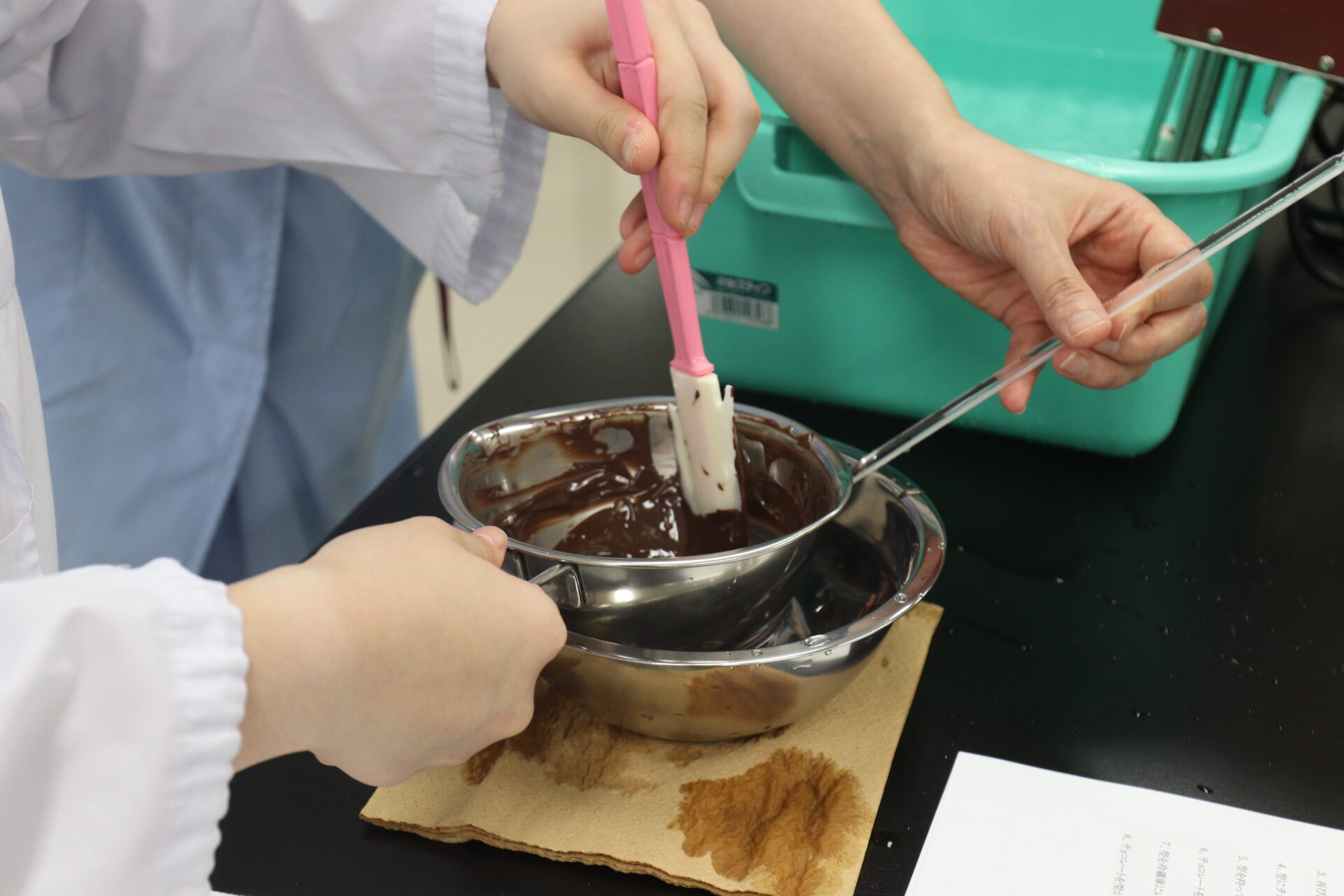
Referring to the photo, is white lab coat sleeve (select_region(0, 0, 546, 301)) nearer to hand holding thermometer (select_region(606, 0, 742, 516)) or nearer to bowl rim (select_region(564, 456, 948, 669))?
hand holding thermometer (select_region(606, 0, 742, 516))

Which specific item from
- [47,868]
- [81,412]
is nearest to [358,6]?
[81,412]

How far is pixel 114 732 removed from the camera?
0.38m

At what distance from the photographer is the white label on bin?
869mm

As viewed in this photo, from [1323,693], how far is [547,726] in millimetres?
458

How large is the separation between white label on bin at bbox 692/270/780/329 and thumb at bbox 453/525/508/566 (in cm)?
39


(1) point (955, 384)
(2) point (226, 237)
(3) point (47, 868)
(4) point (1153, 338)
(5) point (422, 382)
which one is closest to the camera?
(3) point (47, 868)

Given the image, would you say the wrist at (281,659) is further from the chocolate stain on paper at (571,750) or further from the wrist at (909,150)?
the wrist at (909,150)

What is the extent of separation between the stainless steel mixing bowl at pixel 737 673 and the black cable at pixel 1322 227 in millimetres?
698

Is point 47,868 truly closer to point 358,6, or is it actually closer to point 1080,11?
point 358,6

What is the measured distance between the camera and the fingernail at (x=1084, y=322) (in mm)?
631

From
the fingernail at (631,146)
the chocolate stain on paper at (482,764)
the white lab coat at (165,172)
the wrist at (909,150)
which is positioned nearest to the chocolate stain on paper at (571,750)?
the chocolate stain on paper at (482,764)

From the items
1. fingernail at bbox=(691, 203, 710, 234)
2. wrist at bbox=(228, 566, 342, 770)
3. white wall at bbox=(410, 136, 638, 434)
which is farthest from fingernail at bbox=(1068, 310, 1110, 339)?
white wall at bbox=(410, 136, 638, 434)

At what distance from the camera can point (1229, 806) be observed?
549 mm

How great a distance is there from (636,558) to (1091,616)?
0.99 ft
